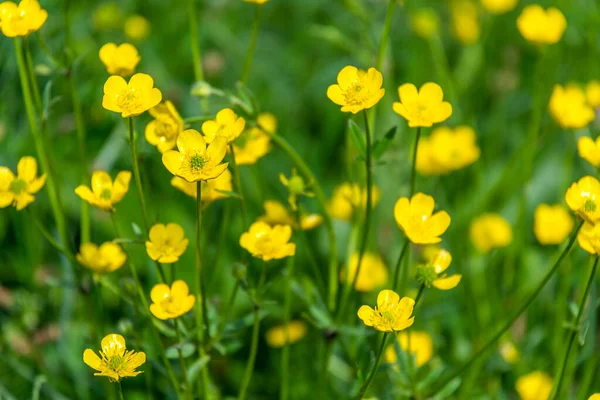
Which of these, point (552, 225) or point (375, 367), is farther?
point (552, 225)

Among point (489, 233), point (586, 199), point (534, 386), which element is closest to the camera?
point (586, 199)

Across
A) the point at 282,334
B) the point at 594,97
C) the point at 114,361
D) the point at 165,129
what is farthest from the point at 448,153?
the point at 114,361

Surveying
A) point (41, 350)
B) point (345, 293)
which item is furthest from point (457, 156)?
point (41, 350)

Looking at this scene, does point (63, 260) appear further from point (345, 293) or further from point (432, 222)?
point (432, 222)

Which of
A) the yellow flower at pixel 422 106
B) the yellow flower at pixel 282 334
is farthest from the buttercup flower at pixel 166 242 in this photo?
the yellow flower at pixel 282 334

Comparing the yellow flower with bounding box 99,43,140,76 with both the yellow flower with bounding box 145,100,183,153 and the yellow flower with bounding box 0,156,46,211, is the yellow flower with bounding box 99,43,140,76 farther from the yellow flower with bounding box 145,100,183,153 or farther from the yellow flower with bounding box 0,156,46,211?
the yellow flower with bounding box 0,156,46,211

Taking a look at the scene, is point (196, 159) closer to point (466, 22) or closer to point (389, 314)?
point (389, 314)
